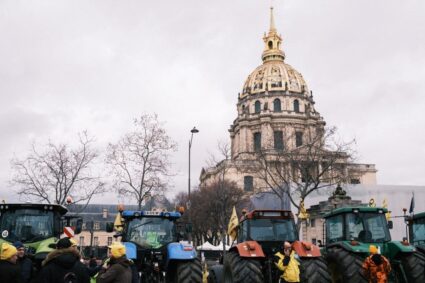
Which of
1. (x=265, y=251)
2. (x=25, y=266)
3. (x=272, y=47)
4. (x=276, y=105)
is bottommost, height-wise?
(x=25, y=266)

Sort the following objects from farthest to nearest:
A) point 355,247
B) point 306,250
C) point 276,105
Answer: point 276,105, point 355,247, point 306,250

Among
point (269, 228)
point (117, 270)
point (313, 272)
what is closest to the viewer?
point (117, 270)

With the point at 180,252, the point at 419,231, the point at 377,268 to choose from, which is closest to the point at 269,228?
the point at 180,252

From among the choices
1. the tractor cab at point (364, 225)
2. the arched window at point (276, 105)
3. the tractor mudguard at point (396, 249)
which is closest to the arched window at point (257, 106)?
the arched window at point (276, 105)

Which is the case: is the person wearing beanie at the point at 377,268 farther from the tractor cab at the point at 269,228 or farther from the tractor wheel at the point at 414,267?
the tractor cab at the point at 269,228

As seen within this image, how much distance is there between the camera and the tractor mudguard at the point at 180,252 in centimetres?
1088

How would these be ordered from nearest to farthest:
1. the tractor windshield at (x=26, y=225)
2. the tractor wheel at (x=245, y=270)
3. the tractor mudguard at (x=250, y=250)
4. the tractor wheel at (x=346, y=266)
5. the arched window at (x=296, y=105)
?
1. the tractor wheel at (x=245, y=270)
2. the tractor wheel at (x=346, y=266)
3. the tractor mudguard at (x=250, y=250)
4. the tractor windshield at (x=26, y=225)
5. the arched window at (x=296, y=105)

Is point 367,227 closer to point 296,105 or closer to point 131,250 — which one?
point 131,250

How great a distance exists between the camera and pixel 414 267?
10.9 meters

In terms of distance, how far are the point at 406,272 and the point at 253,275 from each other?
12.3ft

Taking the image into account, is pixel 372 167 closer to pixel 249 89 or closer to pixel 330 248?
pixel 249 89

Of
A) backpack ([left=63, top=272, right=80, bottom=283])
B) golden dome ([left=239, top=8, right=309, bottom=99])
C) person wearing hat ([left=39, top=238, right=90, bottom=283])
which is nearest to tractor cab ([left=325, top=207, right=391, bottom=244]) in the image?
person wearing hat ([left=39, top=238, right=90, bottom=283])

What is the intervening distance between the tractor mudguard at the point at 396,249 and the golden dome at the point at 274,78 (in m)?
90.0

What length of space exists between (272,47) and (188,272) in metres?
106
